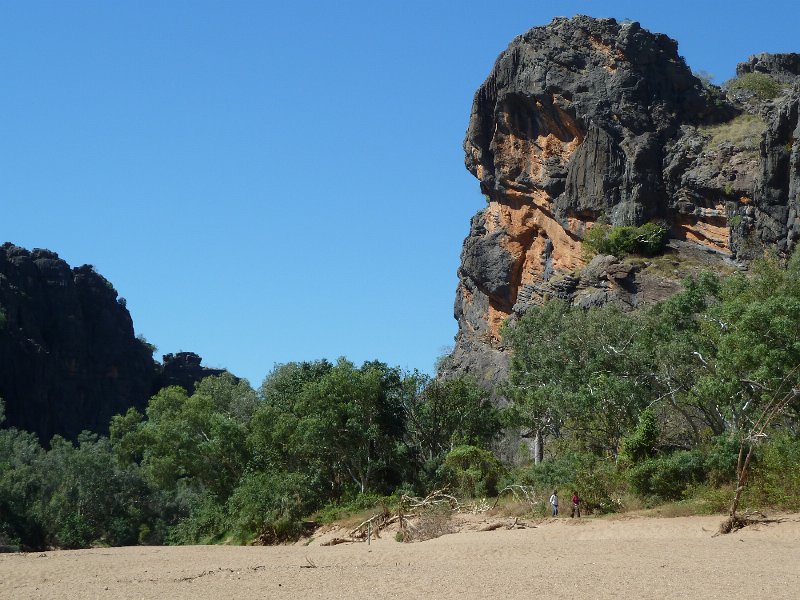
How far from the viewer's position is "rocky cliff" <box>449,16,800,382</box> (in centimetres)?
5594

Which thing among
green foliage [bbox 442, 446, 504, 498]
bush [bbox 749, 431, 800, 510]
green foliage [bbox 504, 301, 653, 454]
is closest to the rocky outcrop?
green foliage [bbox 504, 301, 653, 454]

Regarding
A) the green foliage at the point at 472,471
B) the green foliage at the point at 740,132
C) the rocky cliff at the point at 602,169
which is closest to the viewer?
the green foliage at the point at 472,471

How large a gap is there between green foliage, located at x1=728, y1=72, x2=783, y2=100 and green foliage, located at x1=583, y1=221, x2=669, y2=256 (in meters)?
17.0

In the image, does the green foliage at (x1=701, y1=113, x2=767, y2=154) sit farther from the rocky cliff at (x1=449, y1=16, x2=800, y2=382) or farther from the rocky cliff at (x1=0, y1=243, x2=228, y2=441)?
the rocky cliff at (x1=0, y1=243, x2=228, y2=441)

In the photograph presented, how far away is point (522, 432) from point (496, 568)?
3402cm

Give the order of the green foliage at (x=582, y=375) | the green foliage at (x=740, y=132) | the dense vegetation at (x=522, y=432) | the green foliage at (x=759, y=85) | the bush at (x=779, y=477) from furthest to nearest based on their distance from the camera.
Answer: the green foliage at (x=759, y=85) < the green foliage at (x=740, y=132) < the green foliage at (x=582, y=375) < the dense vegetation at (x=522, y=432) < the bush at (x=779, y=477)

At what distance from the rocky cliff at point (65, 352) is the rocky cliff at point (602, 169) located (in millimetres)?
44801

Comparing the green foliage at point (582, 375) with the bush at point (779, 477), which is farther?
the green foliage at point (582, 375)

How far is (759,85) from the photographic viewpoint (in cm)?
7006

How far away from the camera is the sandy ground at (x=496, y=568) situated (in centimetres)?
1527

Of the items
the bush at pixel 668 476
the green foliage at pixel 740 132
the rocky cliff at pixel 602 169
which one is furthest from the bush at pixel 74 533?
the green foliage at pixel 740 132

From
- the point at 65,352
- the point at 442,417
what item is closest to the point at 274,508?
the point at 442,417

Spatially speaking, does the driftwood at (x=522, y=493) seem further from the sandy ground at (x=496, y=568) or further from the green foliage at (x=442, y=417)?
the green foliage at (x=442, y=417)

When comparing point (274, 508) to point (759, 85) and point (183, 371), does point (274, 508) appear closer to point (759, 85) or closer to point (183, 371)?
point (759, 85)
